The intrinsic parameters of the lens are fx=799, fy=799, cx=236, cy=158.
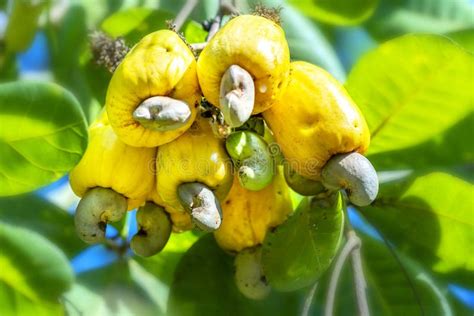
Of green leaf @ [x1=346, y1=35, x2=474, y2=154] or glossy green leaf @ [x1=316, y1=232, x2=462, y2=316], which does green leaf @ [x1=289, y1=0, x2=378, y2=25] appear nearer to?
green leaf @ [x1=346, y1=35, x2=474, y2=154]

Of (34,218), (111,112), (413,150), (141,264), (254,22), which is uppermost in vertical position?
(254,22)

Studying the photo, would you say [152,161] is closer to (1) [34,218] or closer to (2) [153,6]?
(1) [34,218]

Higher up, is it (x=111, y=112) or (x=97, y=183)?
(x=111, y=112)

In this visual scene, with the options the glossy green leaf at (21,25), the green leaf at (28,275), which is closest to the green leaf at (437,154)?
the green leaf at (28,275)

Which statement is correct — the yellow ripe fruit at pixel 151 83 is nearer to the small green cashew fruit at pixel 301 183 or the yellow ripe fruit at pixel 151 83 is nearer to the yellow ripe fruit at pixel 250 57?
the yellow ripe fruit at pixel 250 57

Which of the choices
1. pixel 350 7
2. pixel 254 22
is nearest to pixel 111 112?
pixel 254 22

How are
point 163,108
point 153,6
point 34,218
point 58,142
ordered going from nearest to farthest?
point 163,108, point 58,142, point 34,218, point 153,6

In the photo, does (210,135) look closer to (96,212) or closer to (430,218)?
(96,212)
